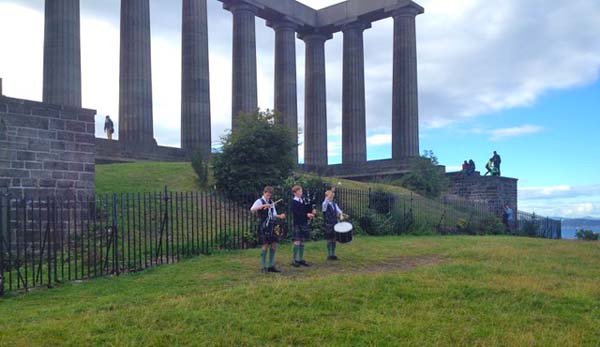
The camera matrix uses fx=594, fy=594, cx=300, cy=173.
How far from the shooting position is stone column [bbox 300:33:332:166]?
1837 inches

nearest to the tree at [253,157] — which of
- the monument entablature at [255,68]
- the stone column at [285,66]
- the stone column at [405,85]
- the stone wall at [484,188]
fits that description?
the monument entablature at [255,68]

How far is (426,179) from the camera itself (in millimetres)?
34969

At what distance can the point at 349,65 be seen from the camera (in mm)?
46188

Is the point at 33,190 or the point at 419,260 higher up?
the point at 33,190

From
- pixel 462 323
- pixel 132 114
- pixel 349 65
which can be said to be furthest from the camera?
pixel 349 65

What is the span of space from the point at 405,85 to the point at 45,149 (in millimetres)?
31408

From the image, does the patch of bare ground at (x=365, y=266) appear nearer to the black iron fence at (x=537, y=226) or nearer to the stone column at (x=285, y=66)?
the black iron fence at (x=537, y=226)

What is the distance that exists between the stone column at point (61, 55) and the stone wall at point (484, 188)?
22426mm

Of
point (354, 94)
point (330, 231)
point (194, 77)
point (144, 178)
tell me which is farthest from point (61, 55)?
point (354, 94)

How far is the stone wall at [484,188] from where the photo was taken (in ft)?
122

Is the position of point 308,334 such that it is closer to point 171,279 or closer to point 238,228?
point 171,279

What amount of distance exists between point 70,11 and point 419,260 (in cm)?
2326

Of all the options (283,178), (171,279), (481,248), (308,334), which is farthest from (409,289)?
(283,178)

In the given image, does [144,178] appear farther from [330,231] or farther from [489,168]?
[489,168]
